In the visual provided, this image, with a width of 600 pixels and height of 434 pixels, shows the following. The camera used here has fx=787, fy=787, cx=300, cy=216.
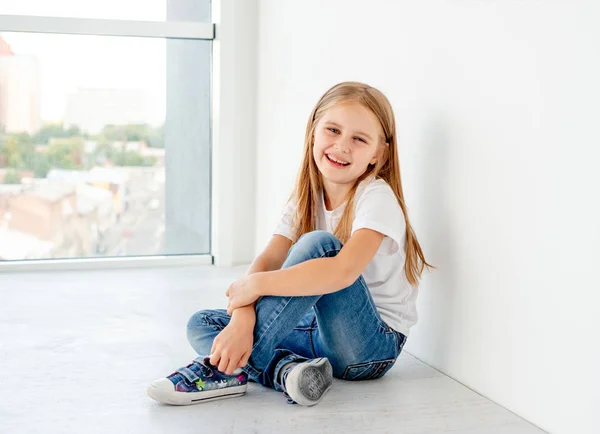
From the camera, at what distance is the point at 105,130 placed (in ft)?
10.7

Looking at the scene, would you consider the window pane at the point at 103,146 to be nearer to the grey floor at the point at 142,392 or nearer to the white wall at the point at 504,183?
the grey floor at the point at 142,392

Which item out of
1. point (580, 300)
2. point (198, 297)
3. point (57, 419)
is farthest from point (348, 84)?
point (198, 297)

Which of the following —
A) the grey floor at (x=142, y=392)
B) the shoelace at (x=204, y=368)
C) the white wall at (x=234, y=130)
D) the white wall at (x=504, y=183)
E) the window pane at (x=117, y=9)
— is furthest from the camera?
the white wall at (x=234, y=130)

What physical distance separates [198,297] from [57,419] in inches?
45.9

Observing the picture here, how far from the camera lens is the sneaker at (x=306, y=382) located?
5.02 ft

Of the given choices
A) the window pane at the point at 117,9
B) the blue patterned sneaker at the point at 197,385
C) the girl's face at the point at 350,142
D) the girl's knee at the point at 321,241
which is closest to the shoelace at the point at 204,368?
the blue patterned sneaker at the point at 197,385

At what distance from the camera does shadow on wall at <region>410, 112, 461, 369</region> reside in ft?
5.78

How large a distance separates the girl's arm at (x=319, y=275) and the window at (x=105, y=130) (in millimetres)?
1867

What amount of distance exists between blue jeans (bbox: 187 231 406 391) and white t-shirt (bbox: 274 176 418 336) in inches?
1.9

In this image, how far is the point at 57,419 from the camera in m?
1.48

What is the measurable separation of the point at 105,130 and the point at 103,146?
0.22 feet

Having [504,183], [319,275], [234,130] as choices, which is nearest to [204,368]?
[319,275]

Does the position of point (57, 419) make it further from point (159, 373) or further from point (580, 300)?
point (580, 300)

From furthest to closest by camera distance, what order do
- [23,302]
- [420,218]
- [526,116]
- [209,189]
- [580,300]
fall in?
[209,189] < [23,302] < [420,218] < [526,116] < [580,300]
